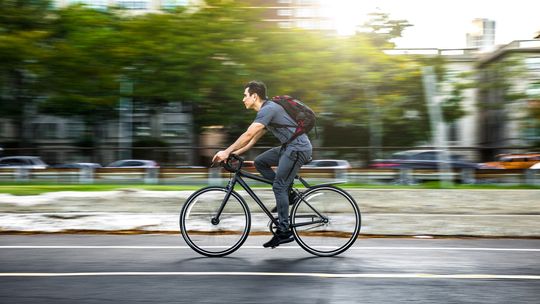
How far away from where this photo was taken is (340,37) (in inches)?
1645

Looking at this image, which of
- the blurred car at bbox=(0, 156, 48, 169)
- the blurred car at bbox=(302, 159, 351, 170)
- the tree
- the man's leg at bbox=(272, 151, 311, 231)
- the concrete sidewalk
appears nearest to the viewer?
the man's leg at bbox=(272, 151, 311, 231)

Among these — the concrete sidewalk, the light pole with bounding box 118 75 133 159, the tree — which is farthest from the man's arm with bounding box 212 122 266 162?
the tree

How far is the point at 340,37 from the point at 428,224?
3339cm

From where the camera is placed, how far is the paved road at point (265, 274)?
500 centimetres

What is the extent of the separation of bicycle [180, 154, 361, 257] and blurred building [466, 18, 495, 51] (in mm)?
64154

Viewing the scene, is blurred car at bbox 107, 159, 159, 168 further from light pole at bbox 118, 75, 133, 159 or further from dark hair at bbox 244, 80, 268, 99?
light pole at bbox 118, 75, 133, 159

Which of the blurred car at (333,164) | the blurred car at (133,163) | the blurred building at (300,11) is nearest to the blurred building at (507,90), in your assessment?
the blurred car at (333,164)

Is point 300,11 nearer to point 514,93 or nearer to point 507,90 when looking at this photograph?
point 507,90

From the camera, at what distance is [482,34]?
73.9 meters

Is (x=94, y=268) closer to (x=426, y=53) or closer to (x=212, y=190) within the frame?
(x=212, y=190)

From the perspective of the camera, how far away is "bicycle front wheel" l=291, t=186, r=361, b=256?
23.2 feet

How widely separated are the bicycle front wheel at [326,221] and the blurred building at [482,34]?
6414cm

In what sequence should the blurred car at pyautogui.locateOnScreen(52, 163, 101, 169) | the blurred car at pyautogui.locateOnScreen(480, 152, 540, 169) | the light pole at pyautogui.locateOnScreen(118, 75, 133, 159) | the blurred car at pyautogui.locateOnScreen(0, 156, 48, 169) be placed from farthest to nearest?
the light pole at pyautogui.locateOnScreen(118, 75, 133, 159)
the blurred car at pyautogui.locateOnScreen(0, 156, 48, 169)
the blurred car at pyautogui.locateOnScreen(52, 163, 101, 169)
the blurred car at pyautogui.locateOnScreen(480, 152, 540, 169)

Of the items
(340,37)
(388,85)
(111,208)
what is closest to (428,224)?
(111,208)
